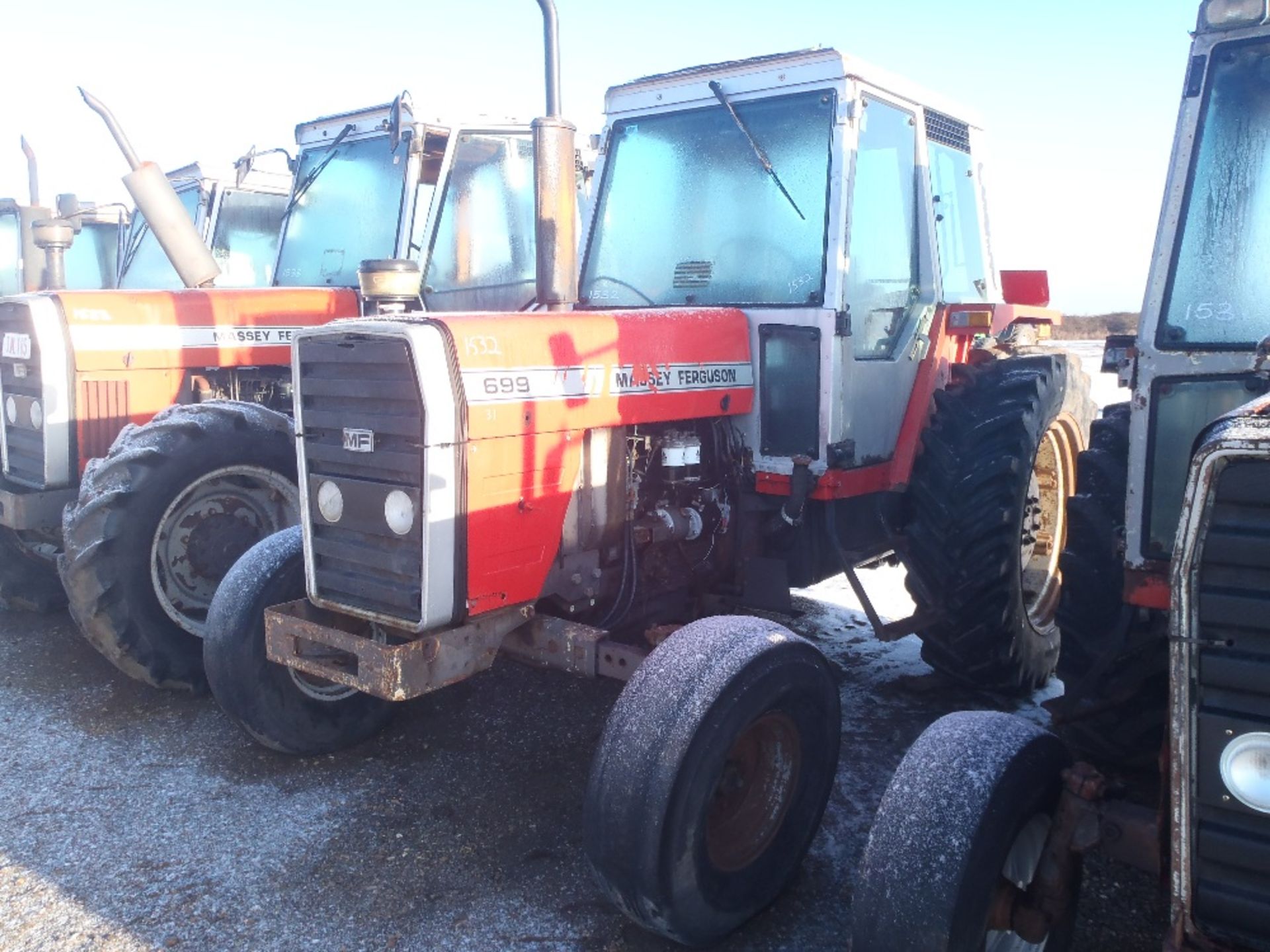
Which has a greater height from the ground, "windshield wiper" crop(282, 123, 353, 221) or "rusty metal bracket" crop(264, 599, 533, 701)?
"windshield wiper" crop(282, 123, 353, 221)

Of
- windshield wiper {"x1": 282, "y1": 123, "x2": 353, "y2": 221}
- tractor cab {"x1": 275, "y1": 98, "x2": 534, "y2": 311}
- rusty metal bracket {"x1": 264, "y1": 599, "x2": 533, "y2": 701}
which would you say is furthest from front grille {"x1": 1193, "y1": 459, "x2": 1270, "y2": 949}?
windshield wiper {"x1": 282, "y1": 123, "x2": 353, "y2": 221}

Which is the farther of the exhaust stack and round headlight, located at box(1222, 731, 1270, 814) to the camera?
the exhaust stack

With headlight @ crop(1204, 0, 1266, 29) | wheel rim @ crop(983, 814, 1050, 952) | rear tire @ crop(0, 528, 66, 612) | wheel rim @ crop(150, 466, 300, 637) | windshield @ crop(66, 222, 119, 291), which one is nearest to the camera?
wheel rim @ crop(983, 814, 1050, 952)

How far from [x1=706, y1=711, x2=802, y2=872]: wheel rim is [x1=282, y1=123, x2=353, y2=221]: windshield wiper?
15.0 ft

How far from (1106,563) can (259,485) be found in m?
3.73

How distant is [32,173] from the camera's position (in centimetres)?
803

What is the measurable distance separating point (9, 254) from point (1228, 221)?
11.0 meters

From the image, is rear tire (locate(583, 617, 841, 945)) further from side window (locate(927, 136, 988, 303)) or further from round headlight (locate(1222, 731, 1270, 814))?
side window (locate(927, 136, 988, 303))

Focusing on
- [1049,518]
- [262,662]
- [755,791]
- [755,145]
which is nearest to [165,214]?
[262,662]

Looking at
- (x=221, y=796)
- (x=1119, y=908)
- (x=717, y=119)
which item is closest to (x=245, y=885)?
(x=221, y=796)

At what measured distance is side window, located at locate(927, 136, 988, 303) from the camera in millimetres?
4906

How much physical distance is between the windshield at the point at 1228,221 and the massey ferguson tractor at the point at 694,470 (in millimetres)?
1340

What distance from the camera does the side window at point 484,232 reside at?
574cm

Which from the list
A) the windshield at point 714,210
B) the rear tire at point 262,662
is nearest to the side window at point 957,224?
the windshield at point 714,210
